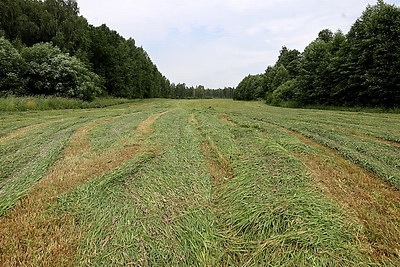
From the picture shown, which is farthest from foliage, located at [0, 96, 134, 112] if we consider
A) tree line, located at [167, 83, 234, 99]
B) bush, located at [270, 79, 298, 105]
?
tree line, located at [167, 83, 234, 99]

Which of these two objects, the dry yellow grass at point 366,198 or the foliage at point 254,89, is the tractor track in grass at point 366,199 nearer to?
the dry yellow grass at point 366,198

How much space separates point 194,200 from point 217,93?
138 metres

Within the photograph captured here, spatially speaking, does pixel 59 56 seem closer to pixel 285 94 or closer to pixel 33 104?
pixel 33 104

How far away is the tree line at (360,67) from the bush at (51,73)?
930 inches

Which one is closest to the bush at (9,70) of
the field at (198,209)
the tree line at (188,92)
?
the field at (198,209)

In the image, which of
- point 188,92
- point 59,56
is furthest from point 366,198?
point 188,92

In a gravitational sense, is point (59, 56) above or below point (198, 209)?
above

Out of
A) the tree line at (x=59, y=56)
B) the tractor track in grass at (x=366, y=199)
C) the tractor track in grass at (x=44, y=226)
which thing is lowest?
the tractor track in grass at (x=44, y=226)

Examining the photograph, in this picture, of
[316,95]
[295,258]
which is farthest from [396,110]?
[295,258]

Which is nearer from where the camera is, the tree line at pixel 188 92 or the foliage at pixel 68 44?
the foliage at pixel 68 44

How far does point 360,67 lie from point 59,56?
26.6 m

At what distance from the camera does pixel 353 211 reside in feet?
7.09

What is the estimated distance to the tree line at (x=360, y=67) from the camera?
13539 millimetres

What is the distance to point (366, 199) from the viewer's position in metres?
2.47
